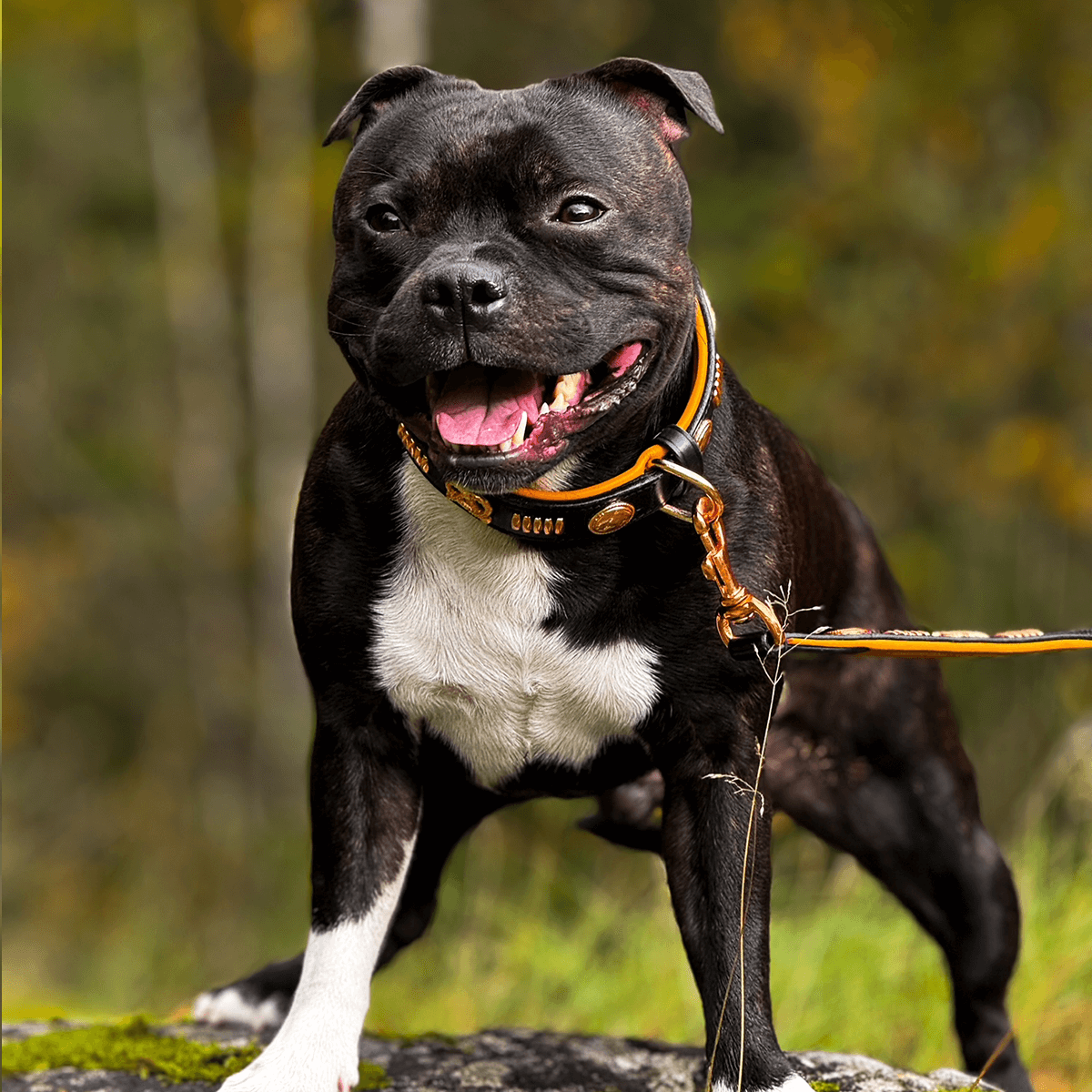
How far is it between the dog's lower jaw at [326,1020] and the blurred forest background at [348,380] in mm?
2162

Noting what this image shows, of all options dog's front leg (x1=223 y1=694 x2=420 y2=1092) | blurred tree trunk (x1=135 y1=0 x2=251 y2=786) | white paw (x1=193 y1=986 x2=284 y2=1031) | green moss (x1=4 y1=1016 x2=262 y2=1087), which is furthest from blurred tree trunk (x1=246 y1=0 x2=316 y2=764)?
dog's front leg (x1=223 y1=694 x2=420 y2=1092)

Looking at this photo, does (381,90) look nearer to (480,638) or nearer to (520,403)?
(520,403)

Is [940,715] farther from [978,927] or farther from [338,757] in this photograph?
[338,757]

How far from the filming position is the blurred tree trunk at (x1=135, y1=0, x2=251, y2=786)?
14312 millimetres

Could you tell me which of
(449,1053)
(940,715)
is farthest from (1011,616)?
(449,1053)

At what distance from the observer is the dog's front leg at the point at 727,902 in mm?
2453

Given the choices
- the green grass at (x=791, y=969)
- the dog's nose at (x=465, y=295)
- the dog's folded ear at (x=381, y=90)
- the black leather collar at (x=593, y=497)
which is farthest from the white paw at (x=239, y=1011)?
the dog's folded ear at (x=381, y=90)

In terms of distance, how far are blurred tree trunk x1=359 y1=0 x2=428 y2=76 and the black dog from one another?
24.1 feet

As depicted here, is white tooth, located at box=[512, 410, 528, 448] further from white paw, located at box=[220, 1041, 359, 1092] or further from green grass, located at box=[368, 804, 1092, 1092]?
green grass, located at box=[368, 804, 1092, 1092]

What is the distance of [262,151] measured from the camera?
522 inches

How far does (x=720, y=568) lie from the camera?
2.43 meters

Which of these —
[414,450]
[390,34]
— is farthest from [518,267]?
[390,34]

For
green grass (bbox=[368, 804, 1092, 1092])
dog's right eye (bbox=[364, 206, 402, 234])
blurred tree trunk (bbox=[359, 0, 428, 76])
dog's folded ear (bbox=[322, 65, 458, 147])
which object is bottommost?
green grass (bbox=[368, 804, 1092, 1092])

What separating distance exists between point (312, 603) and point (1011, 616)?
611 centimetres
